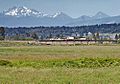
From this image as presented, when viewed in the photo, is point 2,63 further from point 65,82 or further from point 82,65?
point 65,82

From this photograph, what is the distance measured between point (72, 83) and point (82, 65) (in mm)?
17582

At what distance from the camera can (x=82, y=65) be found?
128 ft

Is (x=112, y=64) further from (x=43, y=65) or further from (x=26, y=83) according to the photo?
(x=26, y=83)

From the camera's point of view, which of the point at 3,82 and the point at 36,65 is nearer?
the point at 3,82

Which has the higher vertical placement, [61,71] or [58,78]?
[58,78]

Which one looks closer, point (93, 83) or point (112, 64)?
point (93, 83)

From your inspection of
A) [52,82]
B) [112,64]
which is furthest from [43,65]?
[52,82]

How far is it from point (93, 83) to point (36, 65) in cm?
1729

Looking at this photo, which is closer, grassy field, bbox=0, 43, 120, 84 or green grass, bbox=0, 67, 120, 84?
green grass, bbox=0, 67, 120, 84

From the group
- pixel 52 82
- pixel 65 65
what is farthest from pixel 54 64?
pixel 52 82

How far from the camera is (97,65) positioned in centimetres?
3925

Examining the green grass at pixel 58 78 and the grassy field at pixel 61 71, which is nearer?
the green grass at pixel 58 78

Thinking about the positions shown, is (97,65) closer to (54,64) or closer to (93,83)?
(54,64)

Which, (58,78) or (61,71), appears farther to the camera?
(61,71)
